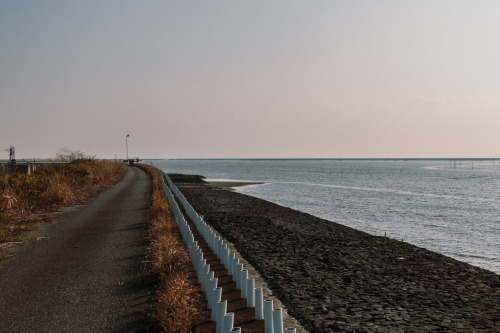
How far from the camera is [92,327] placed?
214 inches

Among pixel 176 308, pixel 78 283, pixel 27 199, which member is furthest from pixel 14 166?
pixel 176 308

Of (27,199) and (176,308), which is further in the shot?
(27,199)

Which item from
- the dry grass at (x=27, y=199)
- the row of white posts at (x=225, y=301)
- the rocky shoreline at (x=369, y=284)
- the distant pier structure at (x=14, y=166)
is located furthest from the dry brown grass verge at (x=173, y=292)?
the distant pier structure at (x=14, y=166)

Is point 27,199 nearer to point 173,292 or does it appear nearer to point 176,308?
point 173,292

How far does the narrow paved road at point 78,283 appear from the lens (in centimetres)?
563

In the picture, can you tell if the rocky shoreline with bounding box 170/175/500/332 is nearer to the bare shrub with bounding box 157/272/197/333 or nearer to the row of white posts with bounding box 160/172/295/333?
the row of white posts with bounding box 160/172/295/333

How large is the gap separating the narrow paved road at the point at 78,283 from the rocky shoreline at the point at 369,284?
2765 mm

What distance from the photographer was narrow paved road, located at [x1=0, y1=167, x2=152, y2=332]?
5633 millimetres

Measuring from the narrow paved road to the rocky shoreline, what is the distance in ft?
9.07

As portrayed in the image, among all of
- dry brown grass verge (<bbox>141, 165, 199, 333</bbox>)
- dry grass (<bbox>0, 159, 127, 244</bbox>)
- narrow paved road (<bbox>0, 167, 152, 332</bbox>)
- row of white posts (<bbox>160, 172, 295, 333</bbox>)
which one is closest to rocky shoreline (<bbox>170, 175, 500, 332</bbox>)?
row of white posts (<bbox>160, 172, 295, 333</bbox>)

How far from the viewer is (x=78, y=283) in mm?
7305

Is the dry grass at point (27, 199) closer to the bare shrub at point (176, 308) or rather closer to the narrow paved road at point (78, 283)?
the narrow paved road at point (78, 283)

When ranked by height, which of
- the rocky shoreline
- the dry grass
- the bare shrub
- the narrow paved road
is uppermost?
the dry grass

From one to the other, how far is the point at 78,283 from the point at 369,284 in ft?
19.4
